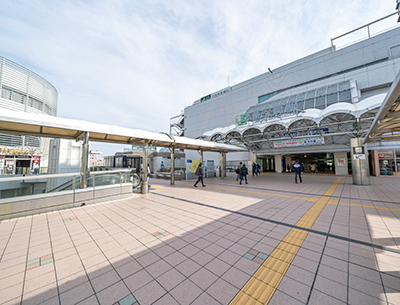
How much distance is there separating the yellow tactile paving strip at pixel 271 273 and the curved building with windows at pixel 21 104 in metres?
22.0

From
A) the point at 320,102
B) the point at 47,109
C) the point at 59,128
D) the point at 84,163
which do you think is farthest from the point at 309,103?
the point at 47,109

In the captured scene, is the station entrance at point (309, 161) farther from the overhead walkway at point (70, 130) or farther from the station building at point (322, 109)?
the overhead walkway at point (70, 130)

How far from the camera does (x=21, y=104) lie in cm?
1953

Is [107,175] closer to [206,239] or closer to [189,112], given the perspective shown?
[206,239]

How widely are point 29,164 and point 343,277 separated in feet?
88.1

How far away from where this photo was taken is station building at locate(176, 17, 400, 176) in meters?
14.2

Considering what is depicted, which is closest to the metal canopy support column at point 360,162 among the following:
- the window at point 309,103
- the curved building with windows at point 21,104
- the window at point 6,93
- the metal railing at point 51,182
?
the window at point 309,103

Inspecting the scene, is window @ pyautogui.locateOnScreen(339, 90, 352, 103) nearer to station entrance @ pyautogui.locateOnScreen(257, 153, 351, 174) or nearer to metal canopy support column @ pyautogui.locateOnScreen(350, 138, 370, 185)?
metal canopy support column @ pyautogui.locateOnScreen(350, 138, 370, 185)

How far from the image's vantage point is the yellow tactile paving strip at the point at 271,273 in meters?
1.91

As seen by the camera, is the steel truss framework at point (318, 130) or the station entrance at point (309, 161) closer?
the steel truss framework at point (318, 130)

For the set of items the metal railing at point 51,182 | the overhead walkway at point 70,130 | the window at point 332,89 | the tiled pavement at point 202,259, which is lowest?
the tiled pavement at point 202,259

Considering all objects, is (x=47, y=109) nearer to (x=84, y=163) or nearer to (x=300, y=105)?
(x=84, y=163)

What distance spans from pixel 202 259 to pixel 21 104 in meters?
28.3

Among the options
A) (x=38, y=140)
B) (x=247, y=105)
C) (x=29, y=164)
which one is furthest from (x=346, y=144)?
(x=38, y=140)
